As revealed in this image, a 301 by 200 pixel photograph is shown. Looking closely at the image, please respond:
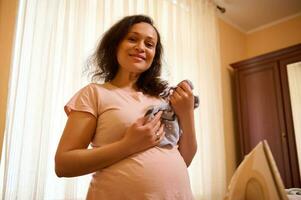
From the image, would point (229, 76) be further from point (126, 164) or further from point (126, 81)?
point (126, 164)

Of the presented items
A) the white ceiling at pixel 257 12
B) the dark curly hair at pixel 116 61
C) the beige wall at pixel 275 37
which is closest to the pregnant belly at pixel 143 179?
the dark curly hair at pixel 116 61

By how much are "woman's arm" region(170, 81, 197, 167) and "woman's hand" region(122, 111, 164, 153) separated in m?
0.11

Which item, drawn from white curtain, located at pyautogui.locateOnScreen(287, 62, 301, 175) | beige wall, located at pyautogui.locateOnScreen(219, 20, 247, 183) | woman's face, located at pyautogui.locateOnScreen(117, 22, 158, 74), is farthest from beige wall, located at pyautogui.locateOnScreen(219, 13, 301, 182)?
woman's face, located at pyautogui.locateOnScreen(117, 22, 158, 74)

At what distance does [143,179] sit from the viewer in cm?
66

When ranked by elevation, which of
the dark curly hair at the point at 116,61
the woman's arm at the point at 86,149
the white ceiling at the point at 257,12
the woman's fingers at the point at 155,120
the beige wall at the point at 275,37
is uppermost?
the white ceiling at the point at 257,12

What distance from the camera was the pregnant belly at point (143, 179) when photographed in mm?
648

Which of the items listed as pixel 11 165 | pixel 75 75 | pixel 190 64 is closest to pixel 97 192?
pixel 11 165

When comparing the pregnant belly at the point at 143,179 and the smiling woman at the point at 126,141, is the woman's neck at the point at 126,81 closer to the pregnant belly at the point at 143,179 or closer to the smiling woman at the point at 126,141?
the smiling woman at the point at 126,141

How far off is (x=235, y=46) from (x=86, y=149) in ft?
8.84

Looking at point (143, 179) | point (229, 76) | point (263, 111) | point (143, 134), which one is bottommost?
point (143, 179)

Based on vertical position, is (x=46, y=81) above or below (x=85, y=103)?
above

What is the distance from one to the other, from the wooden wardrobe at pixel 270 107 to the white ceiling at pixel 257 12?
530mm

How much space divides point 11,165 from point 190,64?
1533 millimetres

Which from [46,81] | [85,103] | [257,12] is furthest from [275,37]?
[85,103]
